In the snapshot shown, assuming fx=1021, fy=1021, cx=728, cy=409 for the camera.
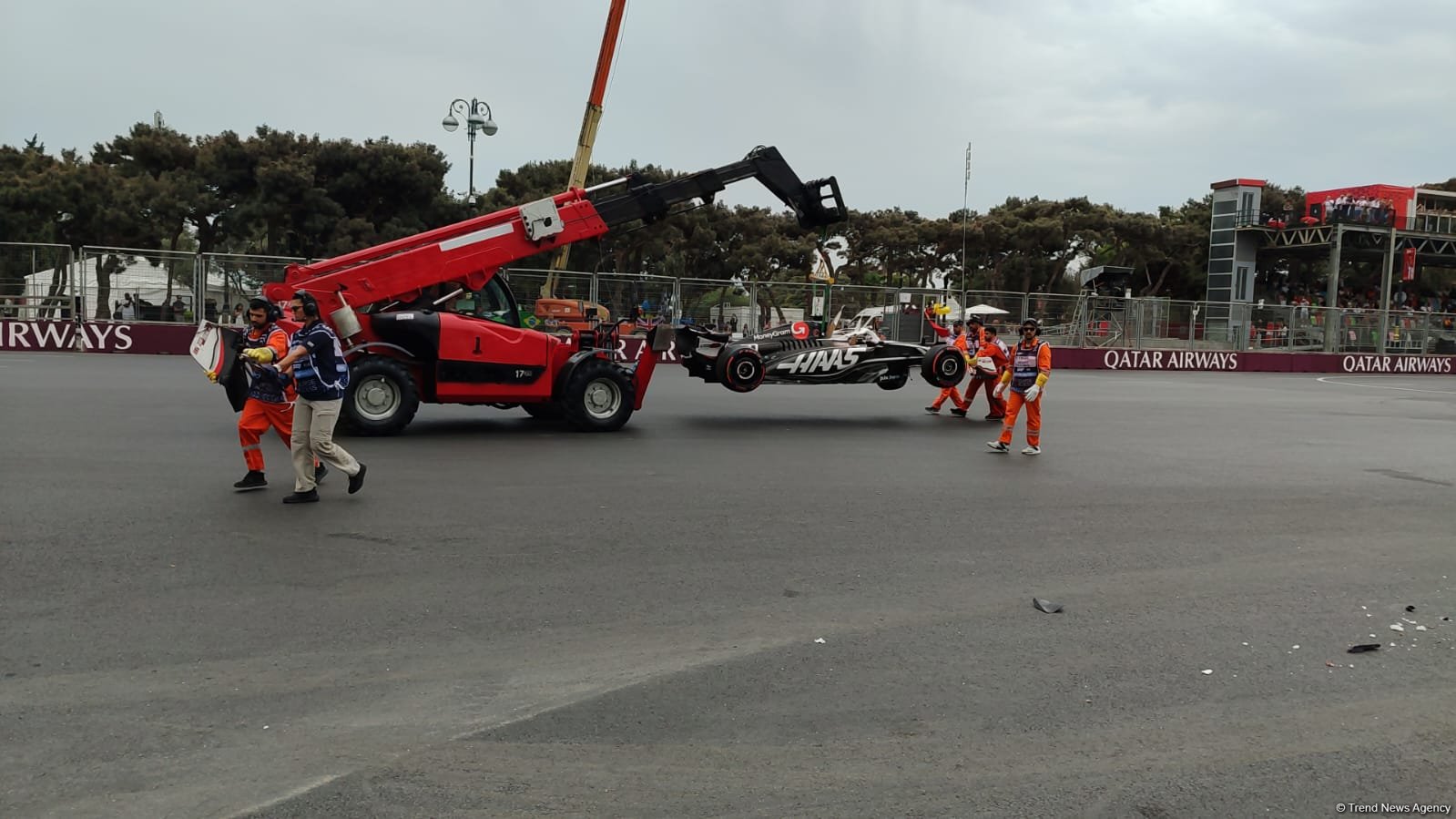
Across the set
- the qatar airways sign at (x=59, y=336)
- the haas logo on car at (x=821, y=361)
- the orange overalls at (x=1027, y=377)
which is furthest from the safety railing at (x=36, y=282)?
the orange overalls at (x=1027, y=377)

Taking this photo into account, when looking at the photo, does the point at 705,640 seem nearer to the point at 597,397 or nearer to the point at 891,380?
the point at 597,397

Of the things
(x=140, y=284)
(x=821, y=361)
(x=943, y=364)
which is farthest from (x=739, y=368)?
(x=140, y=284)

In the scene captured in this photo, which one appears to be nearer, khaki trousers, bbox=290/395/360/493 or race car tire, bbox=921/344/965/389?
khaki trousers, bbox=290/395/360/493

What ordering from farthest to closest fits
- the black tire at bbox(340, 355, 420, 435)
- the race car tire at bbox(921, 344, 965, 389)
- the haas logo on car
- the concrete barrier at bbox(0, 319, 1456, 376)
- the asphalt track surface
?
the concrete barrier at bbox(0, 319, 1456, 376)
the race car tire at bbox(921, 344, 965, 389)
the haas logo on car
the black tire at bbox(340, 355, 420, 435)
the asphalt track surface

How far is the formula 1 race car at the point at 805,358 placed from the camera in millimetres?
13555

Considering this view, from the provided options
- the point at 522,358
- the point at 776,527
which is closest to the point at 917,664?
the point at 776,527

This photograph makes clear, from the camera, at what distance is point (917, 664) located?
4.77 metres

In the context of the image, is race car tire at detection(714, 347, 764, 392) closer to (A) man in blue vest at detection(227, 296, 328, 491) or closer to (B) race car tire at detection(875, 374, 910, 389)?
(B) race car tire at detection(875, 374, 910, 389)

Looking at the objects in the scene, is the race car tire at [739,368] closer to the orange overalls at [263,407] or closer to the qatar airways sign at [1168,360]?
the orange overalls at [263,407]

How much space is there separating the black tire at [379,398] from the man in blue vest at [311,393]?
368cm

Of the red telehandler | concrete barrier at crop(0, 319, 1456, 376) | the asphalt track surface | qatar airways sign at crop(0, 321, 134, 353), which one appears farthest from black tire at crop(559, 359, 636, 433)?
qatar airways sign at crop(0, 321, 134, 353)

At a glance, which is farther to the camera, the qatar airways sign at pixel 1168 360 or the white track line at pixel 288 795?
the qatar airways sign at pixel 1168 360

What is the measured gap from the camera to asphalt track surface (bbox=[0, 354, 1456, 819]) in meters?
3.58

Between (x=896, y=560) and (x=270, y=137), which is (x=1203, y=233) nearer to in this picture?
(x=270, y=137)
